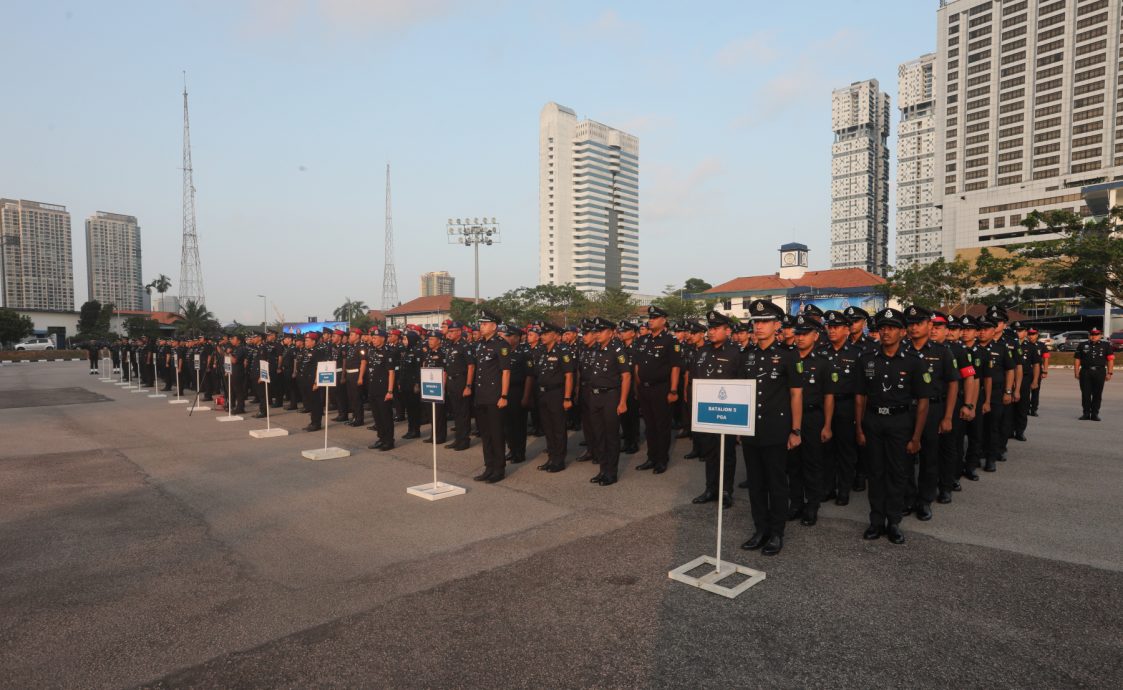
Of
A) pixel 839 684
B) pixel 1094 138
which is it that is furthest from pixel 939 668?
pixel 1094 138

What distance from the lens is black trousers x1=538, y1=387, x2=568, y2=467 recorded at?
7.75 metres

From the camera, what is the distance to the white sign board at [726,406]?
4312 mm

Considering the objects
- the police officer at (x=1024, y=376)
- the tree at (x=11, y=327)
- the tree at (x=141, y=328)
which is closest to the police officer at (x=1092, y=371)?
the police officer at (x=1024, y=376)

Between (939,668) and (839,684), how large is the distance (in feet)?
1.88

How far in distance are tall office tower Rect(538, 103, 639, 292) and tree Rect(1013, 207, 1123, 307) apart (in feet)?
360

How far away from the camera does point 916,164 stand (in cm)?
12738

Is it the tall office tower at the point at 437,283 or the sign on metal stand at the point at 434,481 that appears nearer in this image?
the sign on metal stand at the point at 434,481

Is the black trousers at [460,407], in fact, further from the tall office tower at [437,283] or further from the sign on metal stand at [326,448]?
the tall office tower at [437,283]

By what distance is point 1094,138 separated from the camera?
8188 cm

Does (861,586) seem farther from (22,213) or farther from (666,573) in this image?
(22,213)

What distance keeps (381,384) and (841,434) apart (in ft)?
22.0

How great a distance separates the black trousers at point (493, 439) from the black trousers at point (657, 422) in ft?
→ 6.04

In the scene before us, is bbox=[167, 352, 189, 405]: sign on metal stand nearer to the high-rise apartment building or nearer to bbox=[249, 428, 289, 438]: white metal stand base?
bbox=[249, 428, 289, 438]: white metal stand base

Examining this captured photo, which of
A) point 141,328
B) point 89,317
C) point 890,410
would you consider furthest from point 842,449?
point 89,317
